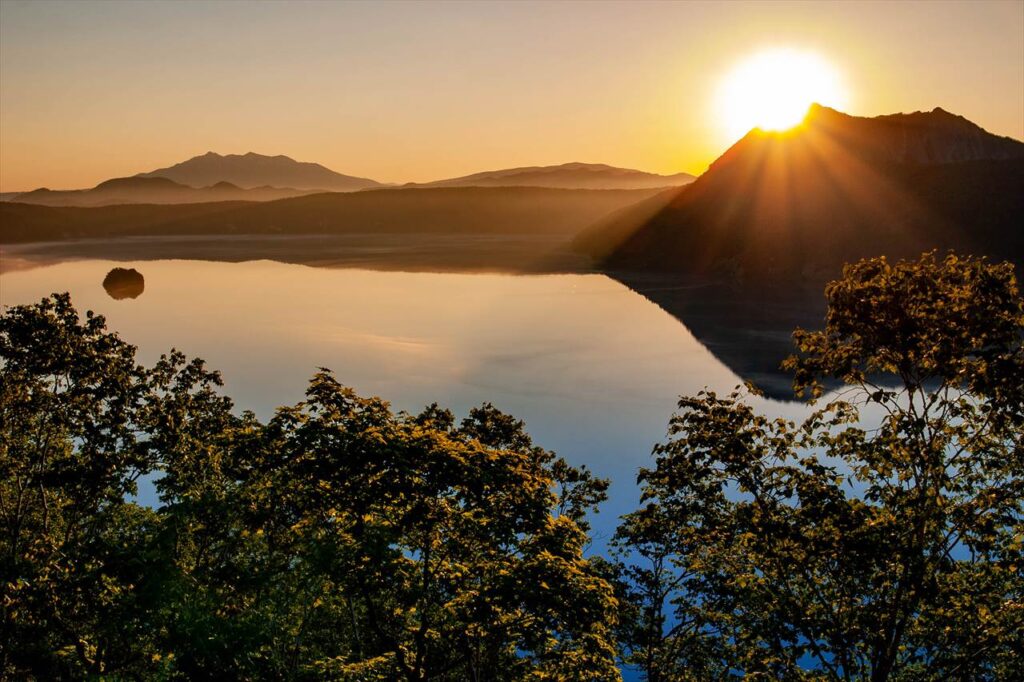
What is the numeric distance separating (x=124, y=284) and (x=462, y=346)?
9494 cm

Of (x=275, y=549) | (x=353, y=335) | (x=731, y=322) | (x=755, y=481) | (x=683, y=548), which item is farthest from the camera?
(x=731, y=322)

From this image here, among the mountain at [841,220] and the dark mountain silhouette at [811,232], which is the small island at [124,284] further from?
the mountain at [841,220]

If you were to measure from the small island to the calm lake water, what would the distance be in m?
2.36

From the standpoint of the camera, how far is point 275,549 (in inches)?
738

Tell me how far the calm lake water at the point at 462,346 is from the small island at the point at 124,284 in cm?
236

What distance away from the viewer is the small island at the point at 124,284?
5925 inches

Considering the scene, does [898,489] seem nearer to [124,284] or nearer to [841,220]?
[124,284]

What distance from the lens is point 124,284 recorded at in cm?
15562

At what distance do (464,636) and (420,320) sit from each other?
346 feet

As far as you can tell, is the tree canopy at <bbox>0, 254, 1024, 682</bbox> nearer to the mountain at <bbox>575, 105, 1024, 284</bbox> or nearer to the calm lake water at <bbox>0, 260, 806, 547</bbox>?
the calm lake water at <bbox>0, 260, 806, 547</bbox>

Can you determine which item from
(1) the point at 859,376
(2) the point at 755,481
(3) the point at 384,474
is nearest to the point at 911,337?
(1) the point at 859,376

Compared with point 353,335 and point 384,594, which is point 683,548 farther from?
point 353,335

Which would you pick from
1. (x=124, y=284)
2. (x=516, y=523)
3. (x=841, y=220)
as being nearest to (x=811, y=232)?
(x=841, y=220)

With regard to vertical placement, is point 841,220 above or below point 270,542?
above
